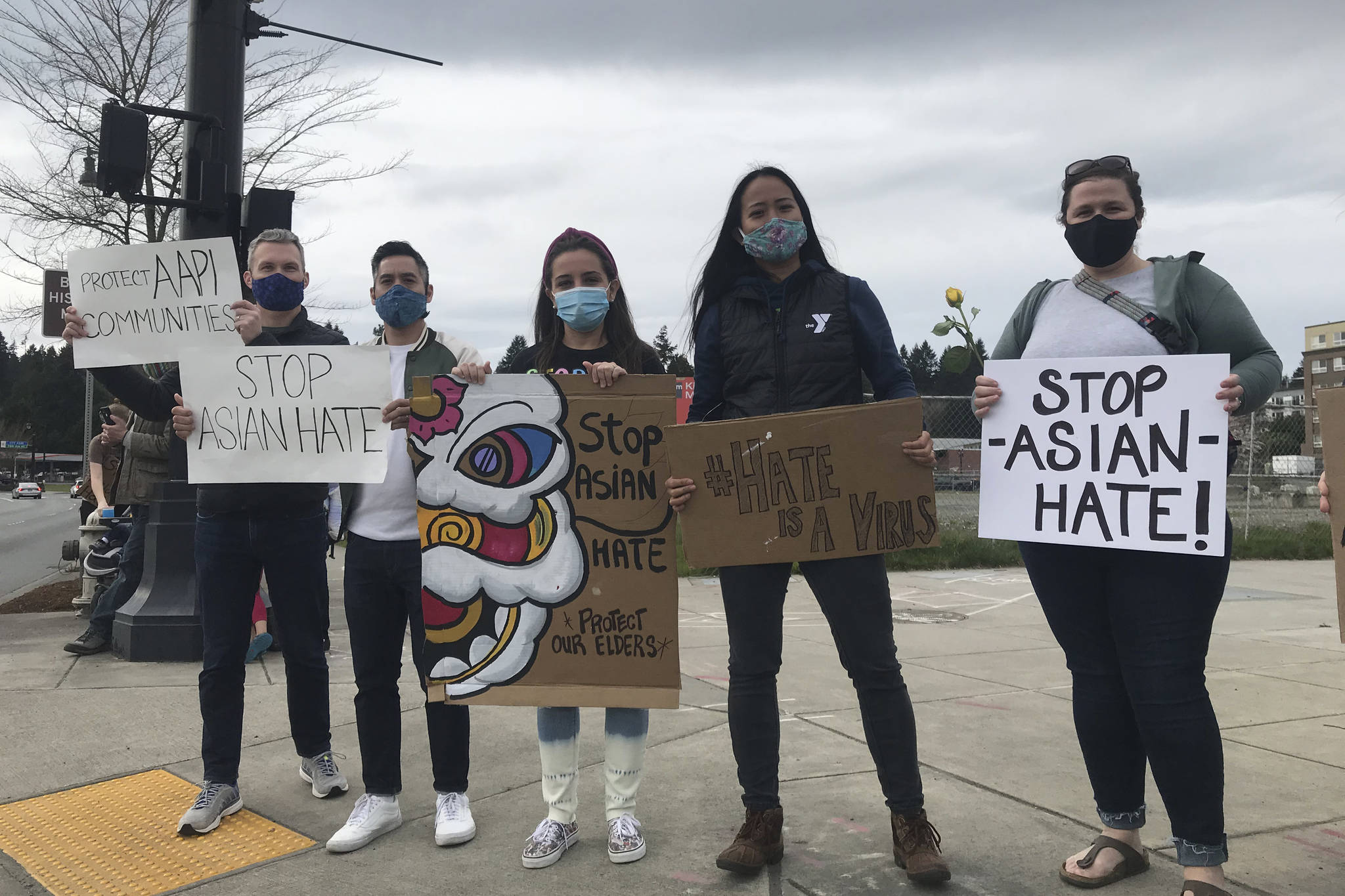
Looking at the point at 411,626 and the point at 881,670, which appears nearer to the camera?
the point at 881,670

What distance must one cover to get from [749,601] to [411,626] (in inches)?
43.2

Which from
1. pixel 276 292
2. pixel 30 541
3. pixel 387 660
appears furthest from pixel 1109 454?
pixel 30 541

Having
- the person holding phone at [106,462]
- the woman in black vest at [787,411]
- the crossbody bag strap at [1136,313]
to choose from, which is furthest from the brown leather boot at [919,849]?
the person holding phone at [106,462]

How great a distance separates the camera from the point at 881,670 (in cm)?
283

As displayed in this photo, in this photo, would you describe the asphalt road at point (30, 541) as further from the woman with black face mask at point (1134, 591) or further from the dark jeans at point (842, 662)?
the woman with black face mask at point (1134, 591)

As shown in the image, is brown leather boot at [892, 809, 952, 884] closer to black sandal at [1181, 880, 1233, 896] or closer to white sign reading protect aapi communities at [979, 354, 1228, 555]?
black sandal at [1181, 880, 1233, 896]

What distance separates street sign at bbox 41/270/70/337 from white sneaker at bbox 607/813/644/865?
1004 cm

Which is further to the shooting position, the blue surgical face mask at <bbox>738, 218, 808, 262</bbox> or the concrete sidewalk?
the blue surgical face mask at <bbox>738, 218, 808, 262</bbox>

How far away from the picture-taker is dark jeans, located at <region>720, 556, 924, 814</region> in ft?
9.29

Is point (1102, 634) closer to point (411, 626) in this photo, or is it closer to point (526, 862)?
point (526, 862)

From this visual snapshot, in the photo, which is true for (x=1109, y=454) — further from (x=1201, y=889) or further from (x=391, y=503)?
(x=391, y=503)

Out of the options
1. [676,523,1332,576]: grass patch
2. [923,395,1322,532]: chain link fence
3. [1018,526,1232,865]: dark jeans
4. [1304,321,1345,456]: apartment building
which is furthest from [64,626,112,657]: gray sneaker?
[1304,321,1345,456]: apartment building

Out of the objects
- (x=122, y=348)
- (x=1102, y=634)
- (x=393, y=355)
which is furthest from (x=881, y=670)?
(x=122, y=348)

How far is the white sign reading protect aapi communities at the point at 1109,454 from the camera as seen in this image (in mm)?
2559
